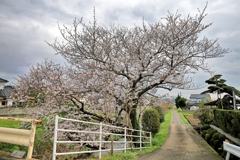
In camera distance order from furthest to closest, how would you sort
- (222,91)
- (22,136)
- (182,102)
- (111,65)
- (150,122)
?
1. (182,102)
2. (222,91)
3. (150,122)
4. (111,65)
5. (22,136)

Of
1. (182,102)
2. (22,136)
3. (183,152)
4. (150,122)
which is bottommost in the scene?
(183,152)

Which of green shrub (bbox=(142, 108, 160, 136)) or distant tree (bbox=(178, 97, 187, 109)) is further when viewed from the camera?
distant tree (bbox=(178, 97, 187, 109))

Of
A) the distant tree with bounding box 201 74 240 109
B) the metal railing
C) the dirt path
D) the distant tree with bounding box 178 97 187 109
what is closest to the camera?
the metal railing

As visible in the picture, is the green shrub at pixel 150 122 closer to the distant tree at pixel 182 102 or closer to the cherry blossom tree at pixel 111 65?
the cherry blossom tree at pixel 111 65

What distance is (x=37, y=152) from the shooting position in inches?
287

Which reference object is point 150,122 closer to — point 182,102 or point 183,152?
point 183,152

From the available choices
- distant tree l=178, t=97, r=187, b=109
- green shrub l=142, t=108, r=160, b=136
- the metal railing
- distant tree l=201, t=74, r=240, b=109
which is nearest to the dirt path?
green shrub l=142, t=108, r=160, b=136

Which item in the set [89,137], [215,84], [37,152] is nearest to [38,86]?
[37,152]

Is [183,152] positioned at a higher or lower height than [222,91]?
lower

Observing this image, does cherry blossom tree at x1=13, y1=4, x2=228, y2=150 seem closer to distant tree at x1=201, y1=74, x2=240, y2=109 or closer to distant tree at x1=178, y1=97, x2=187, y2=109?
distant tree at x1=201, y1=74, x2=240, y2=109

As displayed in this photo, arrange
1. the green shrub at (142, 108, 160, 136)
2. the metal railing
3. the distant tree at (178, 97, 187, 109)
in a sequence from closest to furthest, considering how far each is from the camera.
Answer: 1. the metal railing
2. the green shrub at (142, 108, 160, 136)
3. the distant tree at (178, 97, 187, 109)

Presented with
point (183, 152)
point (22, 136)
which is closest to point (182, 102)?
point (183, 152)

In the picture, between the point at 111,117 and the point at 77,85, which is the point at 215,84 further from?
the point at 77,85

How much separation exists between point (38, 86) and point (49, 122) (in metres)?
1.82
